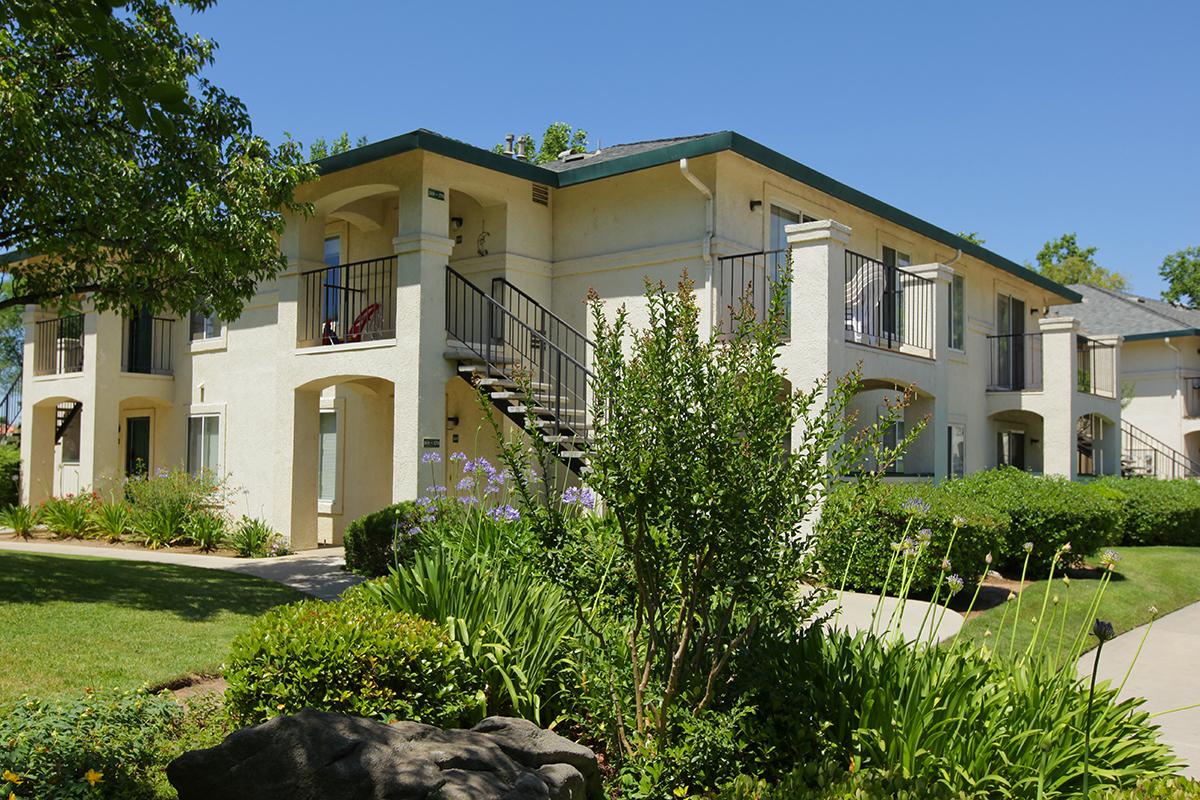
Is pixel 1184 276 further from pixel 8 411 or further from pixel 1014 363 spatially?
pixel 8 411

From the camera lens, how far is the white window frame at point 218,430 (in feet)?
57.6

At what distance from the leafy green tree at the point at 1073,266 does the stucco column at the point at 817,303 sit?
147 ft

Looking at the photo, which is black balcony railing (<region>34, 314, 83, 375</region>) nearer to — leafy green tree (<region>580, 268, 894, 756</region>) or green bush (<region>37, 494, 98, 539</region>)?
green bush (<region>37, 494, 98, 539</region>)

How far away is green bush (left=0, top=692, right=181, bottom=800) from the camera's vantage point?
4496 millimetres

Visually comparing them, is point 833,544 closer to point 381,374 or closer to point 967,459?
point 381,374

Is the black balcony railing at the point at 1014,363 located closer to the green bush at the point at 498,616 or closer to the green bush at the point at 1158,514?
the green bush at the point at 1158,514

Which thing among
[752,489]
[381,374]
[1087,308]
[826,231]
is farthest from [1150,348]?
[752,489]

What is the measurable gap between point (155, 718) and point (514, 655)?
205 centimetres

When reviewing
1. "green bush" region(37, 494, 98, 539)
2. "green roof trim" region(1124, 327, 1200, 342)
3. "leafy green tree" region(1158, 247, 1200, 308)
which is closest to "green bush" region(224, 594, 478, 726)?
"green bush" region(37, 494, 98, 539)

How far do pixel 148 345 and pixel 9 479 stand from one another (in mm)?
5285

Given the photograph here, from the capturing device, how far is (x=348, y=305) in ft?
55.3

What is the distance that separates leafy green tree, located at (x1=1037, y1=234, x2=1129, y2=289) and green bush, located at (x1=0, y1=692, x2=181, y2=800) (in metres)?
53.9

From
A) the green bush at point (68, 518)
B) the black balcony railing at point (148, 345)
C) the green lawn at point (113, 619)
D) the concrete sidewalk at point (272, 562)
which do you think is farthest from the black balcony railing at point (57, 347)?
the green lawn at point (113, 619)

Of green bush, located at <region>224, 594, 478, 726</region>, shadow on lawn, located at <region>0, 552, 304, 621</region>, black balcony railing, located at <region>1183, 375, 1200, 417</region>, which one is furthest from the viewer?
black balcony railing, located at <region>1183, 375, 1200, 417</region>
